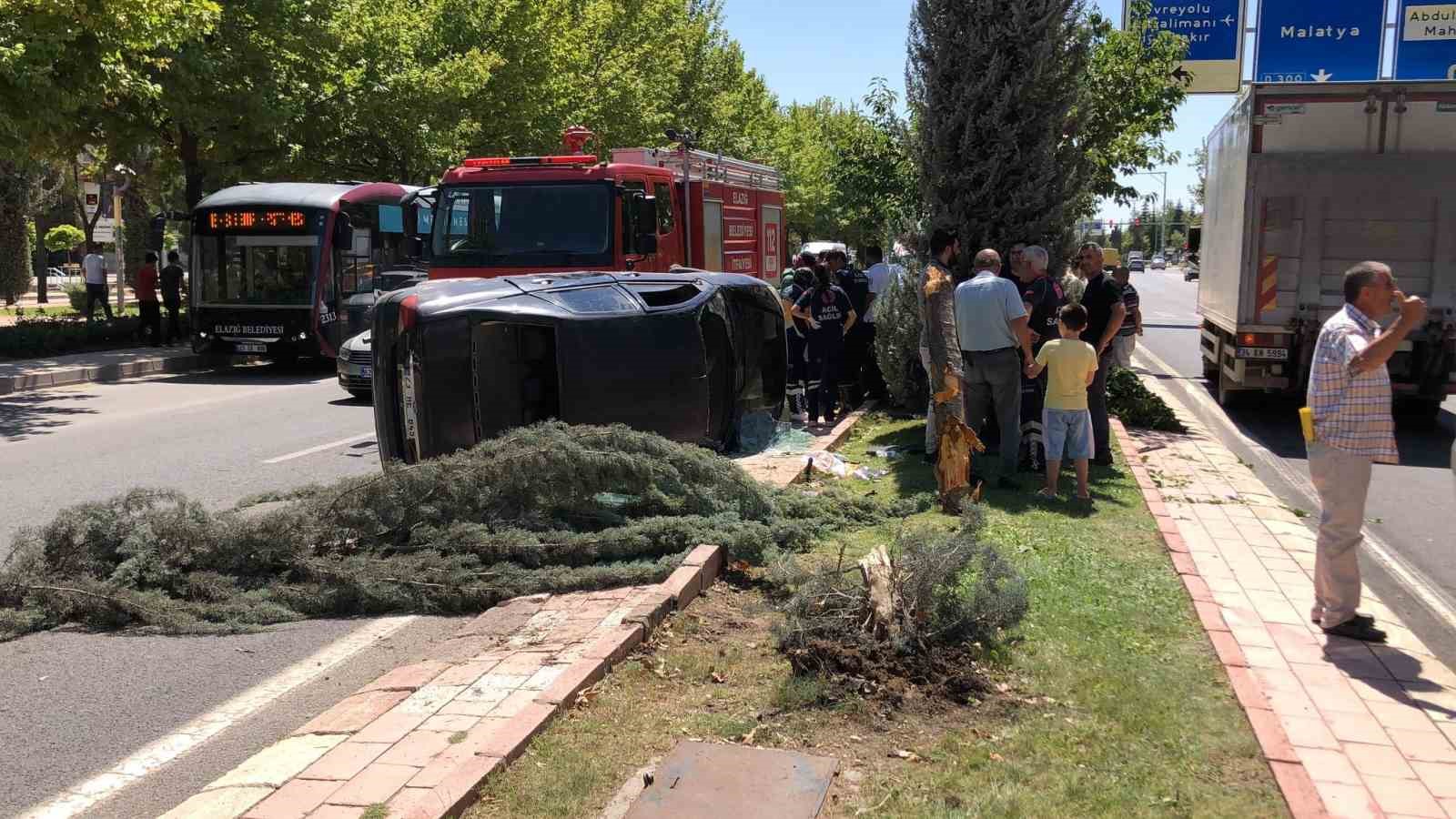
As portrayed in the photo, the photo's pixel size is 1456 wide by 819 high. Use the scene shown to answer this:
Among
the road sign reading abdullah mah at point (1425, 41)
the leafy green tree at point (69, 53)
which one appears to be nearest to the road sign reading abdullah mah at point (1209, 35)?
the road sign reading abdullah mah at point (1425, 41)

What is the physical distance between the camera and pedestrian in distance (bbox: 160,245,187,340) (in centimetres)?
2367

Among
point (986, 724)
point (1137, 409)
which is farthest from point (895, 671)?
point (1137, 409)

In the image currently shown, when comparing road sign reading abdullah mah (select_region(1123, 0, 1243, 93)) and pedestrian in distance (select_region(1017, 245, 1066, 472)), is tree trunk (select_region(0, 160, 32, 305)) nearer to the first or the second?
road sign reading abdullah mah (select_region(1123, 0, 1243, 93))

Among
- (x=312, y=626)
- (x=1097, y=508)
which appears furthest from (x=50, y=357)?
(x=1097, y=508)

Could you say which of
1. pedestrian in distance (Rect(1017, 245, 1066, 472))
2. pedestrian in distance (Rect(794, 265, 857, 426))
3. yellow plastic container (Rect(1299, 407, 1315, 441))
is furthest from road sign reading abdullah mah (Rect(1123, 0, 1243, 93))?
yellow plastic container (Rect(1299, 407, 1315, 441))

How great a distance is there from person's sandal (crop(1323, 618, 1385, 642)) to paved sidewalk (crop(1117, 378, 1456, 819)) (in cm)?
6

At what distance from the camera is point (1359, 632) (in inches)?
233

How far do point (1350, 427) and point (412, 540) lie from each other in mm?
4871

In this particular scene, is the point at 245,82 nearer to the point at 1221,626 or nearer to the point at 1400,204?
the point at 1400,204

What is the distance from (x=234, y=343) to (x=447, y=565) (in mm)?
15396

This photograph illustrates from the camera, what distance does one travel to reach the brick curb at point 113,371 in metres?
17.9

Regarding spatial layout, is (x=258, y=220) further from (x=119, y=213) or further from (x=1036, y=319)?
(x=1036, y=319)

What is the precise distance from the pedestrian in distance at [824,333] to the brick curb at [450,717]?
246 inches

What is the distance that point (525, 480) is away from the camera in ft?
22.7
